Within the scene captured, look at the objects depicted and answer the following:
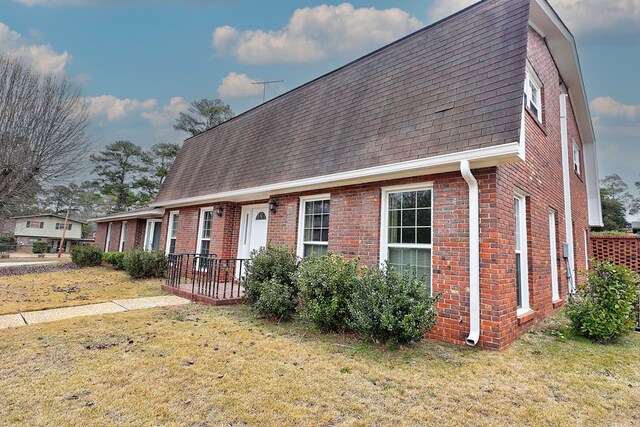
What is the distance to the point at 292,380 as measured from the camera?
320 cm

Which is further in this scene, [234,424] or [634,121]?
[634,121]

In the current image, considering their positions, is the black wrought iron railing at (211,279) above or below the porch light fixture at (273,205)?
below

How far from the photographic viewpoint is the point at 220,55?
19.7 metres

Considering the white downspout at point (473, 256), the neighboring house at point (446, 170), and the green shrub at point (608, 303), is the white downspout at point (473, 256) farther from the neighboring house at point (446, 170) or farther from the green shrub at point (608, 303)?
the green shrub at point (608, 303)

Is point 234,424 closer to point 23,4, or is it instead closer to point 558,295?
point 558,295

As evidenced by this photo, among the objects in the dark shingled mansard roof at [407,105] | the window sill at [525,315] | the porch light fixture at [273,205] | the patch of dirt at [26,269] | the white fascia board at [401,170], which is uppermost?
the dark shingled mansard roof at [407,105]

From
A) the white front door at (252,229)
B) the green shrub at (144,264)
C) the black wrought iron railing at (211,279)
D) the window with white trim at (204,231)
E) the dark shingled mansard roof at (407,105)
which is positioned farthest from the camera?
the green shrub at (144,264)

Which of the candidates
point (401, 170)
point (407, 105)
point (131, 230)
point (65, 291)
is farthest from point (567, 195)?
point (131, 230)

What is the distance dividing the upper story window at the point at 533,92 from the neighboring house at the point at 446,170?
43 mm

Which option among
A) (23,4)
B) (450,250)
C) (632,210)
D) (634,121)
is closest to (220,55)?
(23,4)

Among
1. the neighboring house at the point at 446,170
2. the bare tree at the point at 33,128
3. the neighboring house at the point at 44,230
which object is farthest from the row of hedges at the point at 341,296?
the neighboring house at the point at 44,230

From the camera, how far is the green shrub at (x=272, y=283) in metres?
5.45

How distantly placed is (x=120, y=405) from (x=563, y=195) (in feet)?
33.9

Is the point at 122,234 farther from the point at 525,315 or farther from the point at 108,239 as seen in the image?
the point at 525,315
